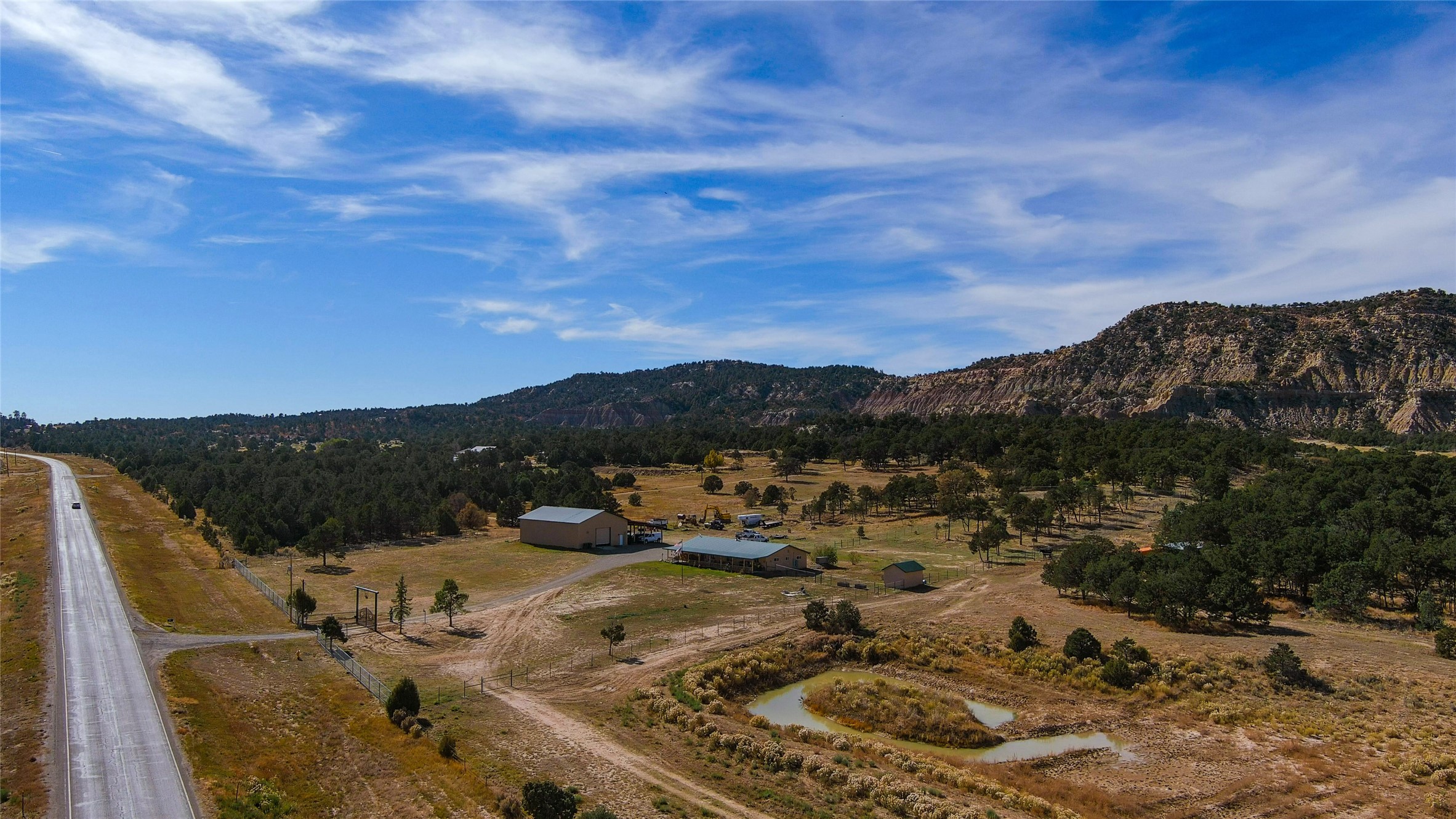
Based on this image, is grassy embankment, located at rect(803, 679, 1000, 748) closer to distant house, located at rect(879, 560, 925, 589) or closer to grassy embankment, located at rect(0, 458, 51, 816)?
distant house, located at rect(879, 560, 925, 589)

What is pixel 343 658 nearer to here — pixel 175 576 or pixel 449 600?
pixel 449 600

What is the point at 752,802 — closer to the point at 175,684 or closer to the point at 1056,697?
the point at 1056,697

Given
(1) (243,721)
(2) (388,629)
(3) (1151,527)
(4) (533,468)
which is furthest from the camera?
(4) (533,468)

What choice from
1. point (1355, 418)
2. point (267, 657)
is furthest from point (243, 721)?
point (1355, 418)

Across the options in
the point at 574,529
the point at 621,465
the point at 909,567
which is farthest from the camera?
the point at 621,465

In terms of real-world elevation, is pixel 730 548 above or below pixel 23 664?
above

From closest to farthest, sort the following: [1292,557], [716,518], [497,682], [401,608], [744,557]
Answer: [497,682] < [401,608] < [1292,557] < [744,557] < [716,518]

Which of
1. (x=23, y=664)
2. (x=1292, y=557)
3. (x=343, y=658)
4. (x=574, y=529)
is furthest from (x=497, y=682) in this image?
(x=1292, y=557)
